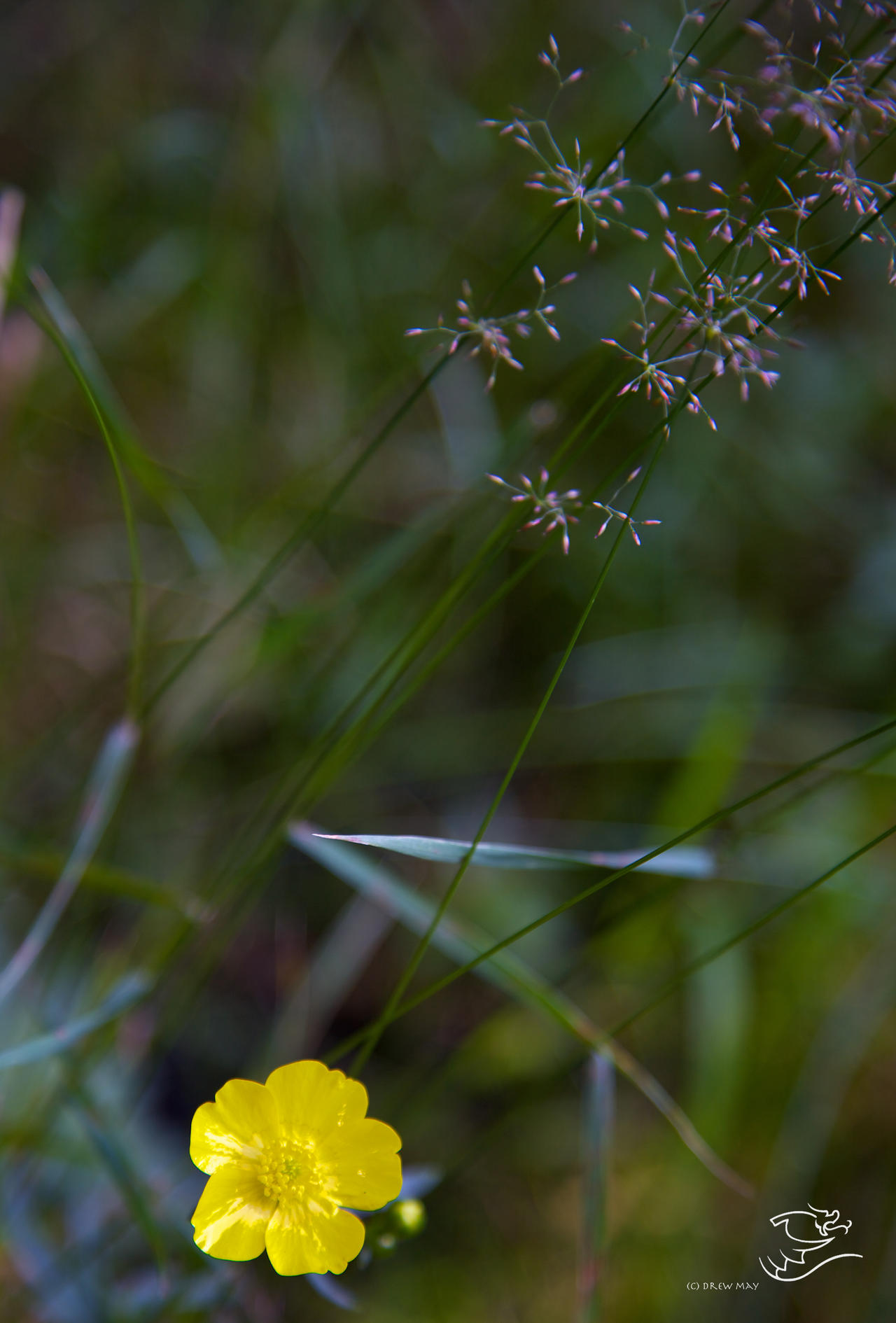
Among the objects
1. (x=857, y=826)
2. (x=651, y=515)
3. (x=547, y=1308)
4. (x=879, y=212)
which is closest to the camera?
(x=879, y=212)

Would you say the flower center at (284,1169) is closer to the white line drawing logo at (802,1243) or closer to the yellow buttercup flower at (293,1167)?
the yellow buttercup flower at (293,1167)

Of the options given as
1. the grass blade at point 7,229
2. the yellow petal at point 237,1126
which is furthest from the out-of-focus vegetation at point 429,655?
the yellow petal at point 237,1126

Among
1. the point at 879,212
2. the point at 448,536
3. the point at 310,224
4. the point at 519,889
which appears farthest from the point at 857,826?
the point at 310,224

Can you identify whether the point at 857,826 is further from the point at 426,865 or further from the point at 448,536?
the point at 448,536

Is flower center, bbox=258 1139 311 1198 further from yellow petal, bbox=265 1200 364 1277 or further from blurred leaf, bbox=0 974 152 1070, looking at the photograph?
blurred leaf, bbox=0 974 152 1070

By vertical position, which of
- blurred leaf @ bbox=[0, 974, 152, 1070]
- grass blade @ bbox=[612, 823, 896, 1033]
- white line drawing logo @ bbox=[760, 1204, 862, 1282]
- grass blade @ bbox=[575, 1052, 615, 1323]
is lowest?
white line drawing logo @ bbox=[760, 1204, 862, 1282]

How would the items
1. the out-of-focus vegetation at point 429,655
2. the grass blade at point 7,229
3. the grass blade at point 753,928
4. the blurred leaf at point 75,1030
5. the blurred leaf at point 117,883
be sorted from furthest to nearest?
1. the out-of-focus vegetation at point 429,655
2. the grass blade at point 7,229
3. the blurred leaf at point 117,883
4. the blurred leaf at point 75,1030
5. the grass blade at point 753,928

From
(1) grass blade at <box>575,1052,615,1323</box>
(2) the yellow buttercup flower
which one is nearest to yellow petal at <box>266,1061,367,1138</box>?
(2) the yellow buttercup flower
